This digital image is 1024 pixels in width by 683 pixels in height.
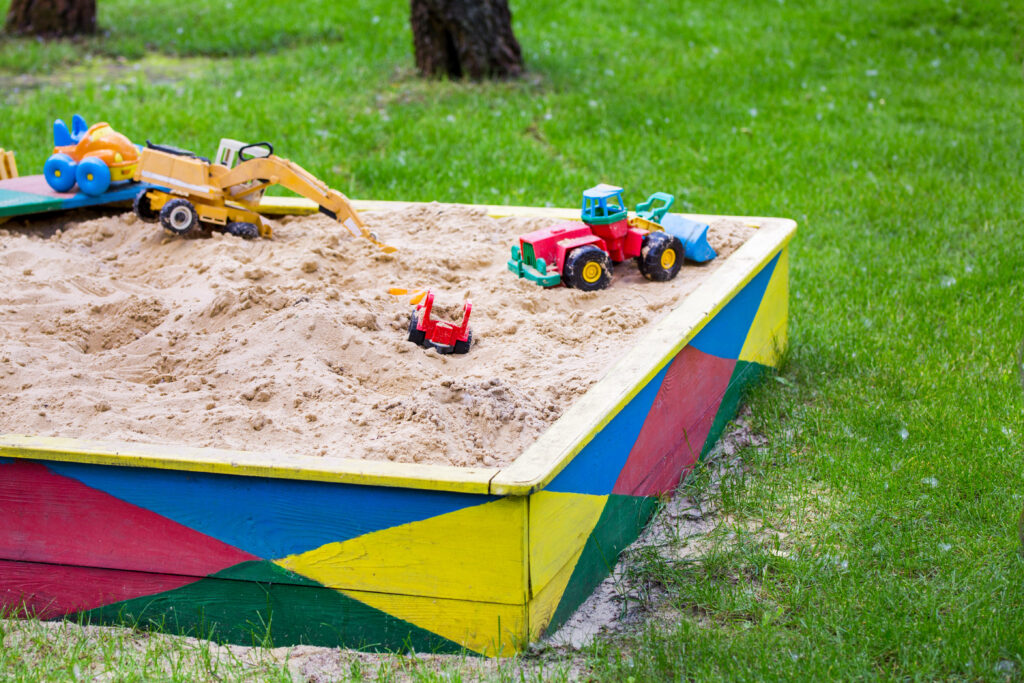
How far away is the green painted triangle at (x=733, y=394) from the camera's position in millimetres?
3342

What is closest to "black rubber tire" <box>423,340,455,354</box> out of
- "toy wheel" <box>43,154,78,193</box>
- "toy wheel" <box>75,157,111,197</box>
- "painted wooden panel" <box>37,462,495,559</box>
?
"painted wooden panel" <box>37,462,495,559</box>

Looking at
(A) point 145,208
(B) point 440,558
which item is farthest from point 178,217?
(B) point 440,558

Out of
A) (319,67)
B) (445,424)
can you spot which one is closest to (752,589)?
(445,424)

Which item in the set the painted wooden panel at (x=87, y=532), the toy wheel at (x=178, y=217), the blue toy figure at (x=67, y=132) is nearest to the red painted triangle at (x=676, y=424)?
the painted wooden panel at (x=87, y=532)

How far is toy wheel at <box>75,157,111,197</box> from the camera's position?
4309 millimetres

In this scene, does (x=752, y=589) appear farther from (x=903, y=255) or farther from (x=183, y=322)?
(x=903, y=255)

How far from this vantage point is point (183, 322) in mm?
3318

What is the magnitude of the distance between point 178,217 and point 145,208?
12.7 inches

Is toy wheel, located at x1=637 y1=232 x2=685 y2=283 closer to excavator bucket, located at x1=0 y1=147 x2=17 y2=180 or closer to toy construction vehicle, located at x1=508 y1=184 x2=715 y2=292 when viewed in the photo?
toy construction vehicle, located at x1=508 y1=184 x2=715 y2=292

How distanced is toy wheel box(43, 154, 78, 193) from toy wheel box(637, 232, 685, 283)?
Answer: 2.33 meters

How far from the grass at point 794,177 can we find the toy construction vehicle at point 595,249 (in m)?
0.58

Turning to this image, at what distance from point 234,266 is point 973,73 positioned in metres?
6.05

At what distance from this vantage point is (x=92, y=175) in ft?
14.2

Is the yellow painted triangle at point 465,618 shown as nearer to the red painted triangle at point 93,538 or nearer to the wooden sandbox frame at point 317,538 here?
the wooden sandbox frame at point 317,538
